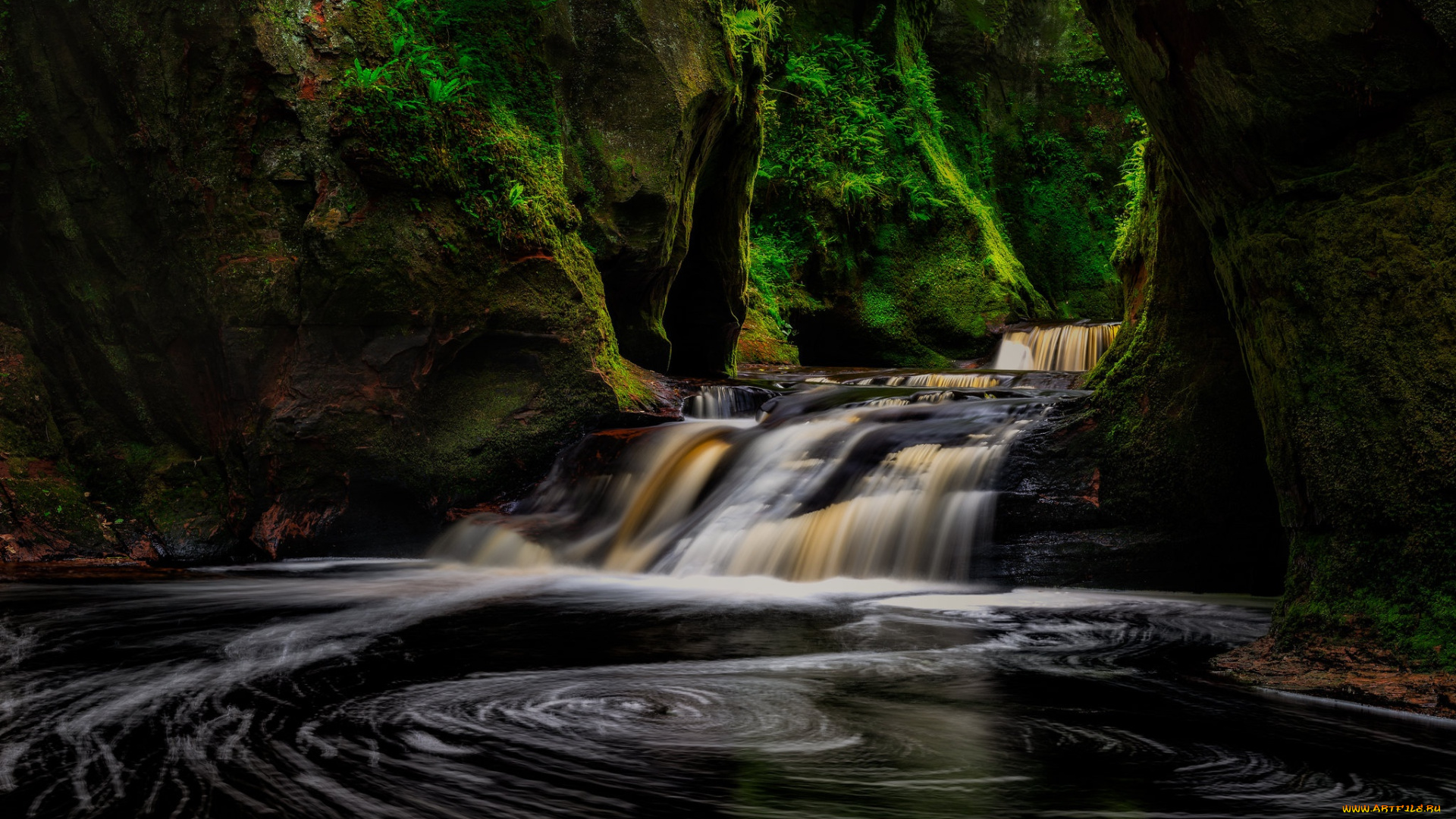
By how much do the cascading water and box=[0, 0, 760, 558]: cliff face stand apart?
1.70ft

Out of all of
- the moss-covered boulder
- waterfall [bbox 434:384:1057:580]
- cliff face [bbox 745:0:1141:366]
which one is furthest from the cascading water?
the moss-covered boulder

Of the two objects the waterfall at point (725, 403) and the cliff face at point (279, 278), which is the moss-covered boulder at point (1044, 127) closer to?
the waterfall at point (725, 403)

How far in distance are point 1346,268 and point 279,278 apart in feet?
20.2

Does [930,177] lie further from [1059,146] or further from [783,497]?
[783,497]

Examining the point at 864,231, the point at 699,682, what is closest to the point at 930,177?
the point at 864,231

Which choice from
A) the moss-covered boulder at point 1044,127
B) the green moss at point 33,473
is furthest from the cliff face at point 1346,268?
the moss-covered boulder at point 1044,127

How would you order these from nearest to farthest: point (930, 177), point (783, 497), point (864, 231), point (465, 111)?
point (783, 497)
point (465, 111)
point (864, 231)
point (930, 177)

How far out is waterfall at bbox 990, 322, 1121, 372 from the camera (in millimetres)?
12977

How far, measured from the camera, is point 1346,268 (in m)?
3.33

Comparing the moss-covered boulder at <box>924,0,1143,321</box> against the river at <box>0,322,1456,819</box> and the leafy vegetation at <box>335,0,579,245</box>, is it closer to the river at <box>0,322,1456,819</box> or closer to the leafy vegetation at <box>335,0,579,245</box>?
the leafy vegetation at <box>335,0,579,245</box>

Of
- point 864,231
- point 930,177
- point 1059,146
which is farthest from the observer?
point 1059,146

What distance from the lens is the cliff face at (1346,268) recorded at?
3092 millimetres

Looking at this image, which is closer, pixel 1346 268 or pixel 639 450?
pixel 1346 268

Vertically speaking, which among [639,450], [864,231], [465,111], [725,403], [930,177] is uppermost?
[930,177]
